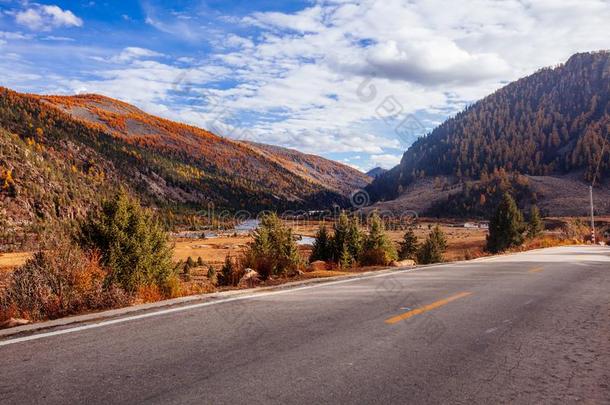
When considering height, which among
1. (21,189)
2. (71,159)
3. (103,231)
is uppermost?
(71,159)

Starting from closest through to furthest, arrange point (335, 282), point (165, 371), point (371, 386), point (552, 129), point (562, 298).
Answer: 1. point (371, 386)
2. point (165, 371)
3. point (562, 298)
4. point (335, 282)
5. point (552, 129)

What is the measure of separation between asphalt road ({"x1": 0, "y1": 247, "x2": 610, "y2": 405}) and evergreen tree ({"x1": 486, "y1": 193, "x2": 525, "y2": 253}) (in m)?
48.3

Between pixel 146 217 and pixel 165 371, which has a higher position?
pixel 146 217

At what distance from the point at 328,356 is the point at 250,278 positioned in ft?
22.8

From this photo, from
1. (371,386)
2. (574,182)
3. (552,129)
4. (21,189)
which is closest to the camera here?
(371,386)

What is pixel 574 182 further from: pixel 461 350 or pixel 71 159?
pixel 71 159

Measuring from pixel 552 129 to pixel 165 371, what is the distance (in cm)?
20314

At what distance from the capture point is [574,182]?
143500 millimetres

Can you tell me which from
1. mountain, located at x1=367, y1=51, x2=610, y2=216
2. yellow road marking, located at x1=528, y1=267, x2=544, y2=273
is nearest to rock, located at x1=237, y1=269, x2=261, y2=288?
yellow road marking, located at x1=528, y1=267, x2=544, y2=273

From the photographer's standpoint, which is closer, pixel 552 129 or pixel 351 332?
pixel 351 332

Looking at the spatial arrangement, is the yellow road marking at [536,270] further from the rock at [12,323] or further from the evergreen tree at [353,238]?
the evergreen tree at [353,238]

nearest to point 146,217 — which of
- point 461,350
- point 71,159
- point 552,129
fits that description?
point 461,350

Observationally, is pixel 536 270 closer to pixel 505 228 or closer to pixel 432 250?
pixel 432 250

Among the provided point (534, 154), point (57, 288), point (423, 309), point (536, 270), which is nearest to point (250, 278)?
point (57, 288)
